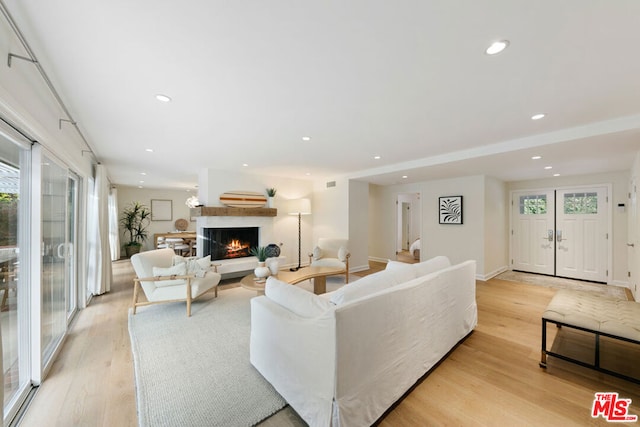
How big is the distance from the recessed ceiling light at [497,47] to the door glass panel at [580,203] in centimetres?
568

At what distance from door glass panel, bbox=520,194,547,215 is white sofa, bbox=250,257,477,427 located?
512cm

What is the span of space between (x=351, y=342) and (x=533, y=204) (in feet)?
21.3

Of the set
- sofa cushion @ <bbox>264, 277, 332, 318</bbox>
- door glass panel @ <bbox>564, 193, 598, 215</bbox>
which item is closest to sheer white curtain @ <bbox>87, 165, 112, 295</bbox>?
sofa cushion @ <bbox>264, 277, 332, 318</bbox>

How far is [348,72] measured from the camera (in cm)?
179

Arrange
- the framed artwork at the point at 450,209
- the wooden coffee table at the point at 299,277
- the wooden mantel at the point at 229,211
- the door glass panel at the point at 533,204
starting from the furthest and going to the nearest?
the door glass panel at the point at 533,204 < the framed artwork at the point at 450,209 < the wooden mantel at the point at 229,211 < the wooden coffee table at the point at 299,277

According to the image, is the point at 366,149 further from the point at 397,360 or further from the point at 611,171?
the point at 611,171

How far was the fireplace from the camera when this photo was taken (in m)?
5.18

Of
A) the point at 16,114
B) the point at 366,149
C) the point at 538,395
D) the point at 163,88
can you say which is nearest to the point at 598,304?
the point at 538,395

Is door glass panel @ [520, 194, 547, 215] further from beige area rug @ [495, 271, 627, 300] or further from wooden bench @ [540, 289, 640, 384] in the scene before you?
wooden bench @ [540, 289, 640, 384]

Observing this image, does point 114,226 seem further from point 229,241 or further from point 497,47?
point 497,47

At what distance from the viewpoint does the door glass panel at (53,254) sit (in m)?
2.25

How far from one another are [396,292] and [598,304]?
2.23 metres

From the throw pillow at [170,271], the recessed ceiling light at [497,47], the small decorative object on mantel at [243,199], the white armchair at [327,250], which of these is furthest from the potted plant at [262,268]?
the recessed ceiling light at [497,47]

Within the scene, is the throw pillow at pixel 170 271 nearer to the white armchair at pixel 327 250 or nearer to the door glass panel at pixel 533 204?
the white armchair at pixel 327 250
